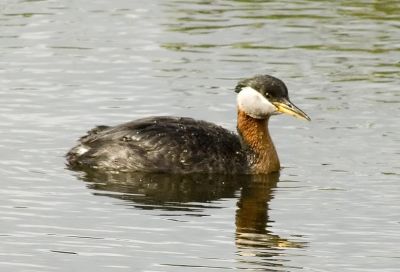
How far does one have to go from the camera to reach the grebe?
699 inches

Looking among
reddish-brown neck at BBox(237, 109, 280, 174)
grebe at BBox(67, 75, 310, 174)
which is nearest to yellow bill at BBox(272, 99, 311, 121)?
grebe at BBox(67, 75, 310, 174)

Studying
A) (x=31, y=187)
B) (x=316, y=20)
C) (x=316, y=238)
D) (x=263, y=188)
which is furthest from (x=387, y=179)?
(x=316, y=20)

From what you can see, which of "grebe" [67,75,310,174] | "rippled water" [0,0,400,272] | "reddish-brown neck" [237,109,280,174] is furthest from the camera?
"reddish-brown neck" [237,109,280,174]

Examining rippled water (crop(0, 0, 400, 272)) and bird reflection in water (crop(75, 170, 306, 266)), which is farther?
bird reflection in water (crop(75, 170, 306, 266))

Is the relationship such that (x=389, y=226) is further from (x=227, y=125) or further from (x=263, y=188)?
(x=227, y=125)

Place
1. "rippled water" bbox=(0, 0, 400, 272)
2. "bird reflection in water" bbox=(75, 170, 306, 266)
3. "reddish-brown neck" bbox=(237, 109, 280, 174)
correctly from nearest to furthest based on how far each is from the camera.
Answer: "rippled water" bbox=(0, 0, 400, 272)
"bird reflection in water" bbox=(75, 170, 306, 266)
"reddish-brown neck" bbox=(237, 109, 280, 174)

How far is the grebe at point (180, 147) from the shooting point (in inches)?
699

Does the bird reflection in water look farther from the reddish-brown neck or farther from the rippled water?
the reddish-brown neck

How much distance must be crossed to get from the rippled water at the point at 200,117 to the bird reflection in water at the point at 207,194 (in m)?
0.03

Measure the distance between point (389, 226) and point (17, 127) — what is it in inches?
231

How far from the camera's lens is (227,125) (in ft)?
64.4

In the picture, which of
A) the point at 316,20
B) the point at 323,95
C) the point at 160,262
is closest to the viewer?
the point at 160,262

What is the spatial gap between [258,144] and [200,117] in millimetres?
1849

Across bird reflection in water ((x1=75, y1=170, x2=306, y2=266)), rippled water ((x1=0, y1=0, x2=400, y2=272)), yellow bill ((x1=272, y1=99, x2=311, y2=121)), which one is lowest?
bird reflection in water ((x1=75, y1=170, x2=306, y2=266))
